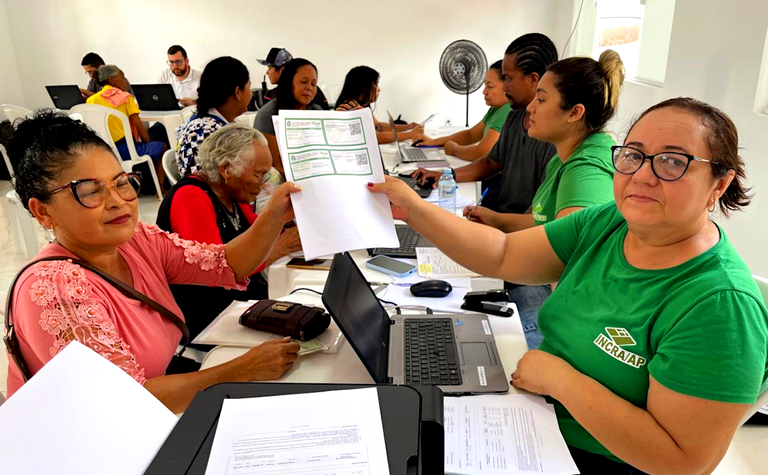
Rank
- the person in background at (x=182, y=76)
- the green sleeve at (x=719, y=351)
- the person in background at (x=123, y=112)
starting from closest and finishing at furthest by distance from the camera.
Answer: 1. the green sleeve at (x=719, y=351)
2. the person in background at (x=123, y=112)
3. the person in background at (x=182, y=76)

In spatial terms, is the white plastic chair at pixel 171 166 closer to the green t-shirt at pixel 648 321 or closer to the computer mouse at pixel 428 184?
the computer mouse at pixel 428 184

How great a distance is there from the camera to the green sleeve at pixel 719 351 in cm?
81

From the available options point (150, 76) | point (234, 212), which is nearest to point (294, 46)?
point (150, 76)

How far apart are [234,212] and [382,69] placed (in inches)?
198

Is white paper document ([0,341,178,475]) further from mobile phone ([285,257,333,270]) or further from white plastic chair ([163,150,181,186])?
white plastic chair ([163,150,181,186])

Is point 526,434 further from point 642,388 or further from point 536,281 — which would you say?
point 536,281

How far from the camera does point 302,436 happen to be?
631mm

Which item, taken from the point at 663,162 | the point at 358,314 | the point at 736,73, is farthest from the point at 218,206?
the point at 736,73

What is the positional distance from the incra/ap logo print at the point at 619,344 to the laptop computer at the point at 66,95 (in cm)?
649

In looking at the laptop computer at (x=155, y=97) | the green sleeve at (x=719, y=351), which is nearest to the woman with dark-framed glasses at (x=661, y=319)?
the green sleeve at (x=719, y=351)

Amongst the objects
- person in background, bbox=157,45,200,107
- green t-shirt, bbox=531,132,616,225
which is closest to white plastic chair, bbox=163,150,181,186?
green t-shirt, bbox=531,132,616,225

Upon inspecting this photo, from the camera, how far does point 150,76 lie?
6.95 metres

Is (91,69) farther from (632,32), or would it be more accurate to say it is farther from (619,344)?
(619,344)

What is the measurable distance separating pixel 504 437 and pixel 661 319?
37 centimetres
